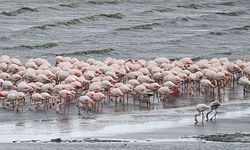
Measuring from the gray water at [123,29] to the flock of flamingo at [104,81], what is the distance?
19.4 feet

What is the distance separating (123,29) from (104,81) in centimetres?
1517

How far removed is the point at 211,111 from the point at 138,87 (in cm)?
226

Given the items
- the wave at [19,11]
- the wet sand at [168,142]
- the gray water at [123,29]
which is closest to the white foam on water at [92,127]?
the wet sand at [168,142]

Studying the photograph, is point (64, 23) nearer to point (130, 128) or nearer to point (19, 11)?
point (19, 11)

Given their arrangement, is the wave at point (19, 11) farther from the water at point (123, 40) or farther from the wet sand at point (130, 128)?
the wet sand at point (130, 128)

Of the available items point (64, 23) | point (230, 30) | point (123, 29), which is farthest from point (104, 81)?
point (230, 30)

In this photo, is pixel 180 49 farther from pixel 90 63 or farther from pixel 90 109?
pixel 90 109

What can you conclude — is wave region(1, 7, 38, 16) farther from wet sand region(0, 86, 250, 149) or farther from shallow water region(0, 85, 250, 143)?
wet sand region(0, 86, 250, 149)

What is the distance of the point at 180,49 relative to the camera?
35.5 m

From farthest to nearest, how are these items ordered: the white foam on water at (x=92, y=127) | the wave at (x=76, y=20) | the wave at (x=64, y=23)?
the wave at (x=76, y=20)
the wave at (x=64, y=23)
the white foam on water at (x=92, y=127)

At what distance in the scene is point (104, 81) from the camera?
24188 millimetres

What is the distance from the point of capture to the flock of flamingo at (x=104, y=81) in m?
23.1

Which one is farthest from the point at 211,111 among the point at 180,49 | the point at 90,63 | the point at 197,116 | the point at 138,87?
the point at 180,49

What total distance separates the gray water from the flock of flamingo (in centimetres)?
592
